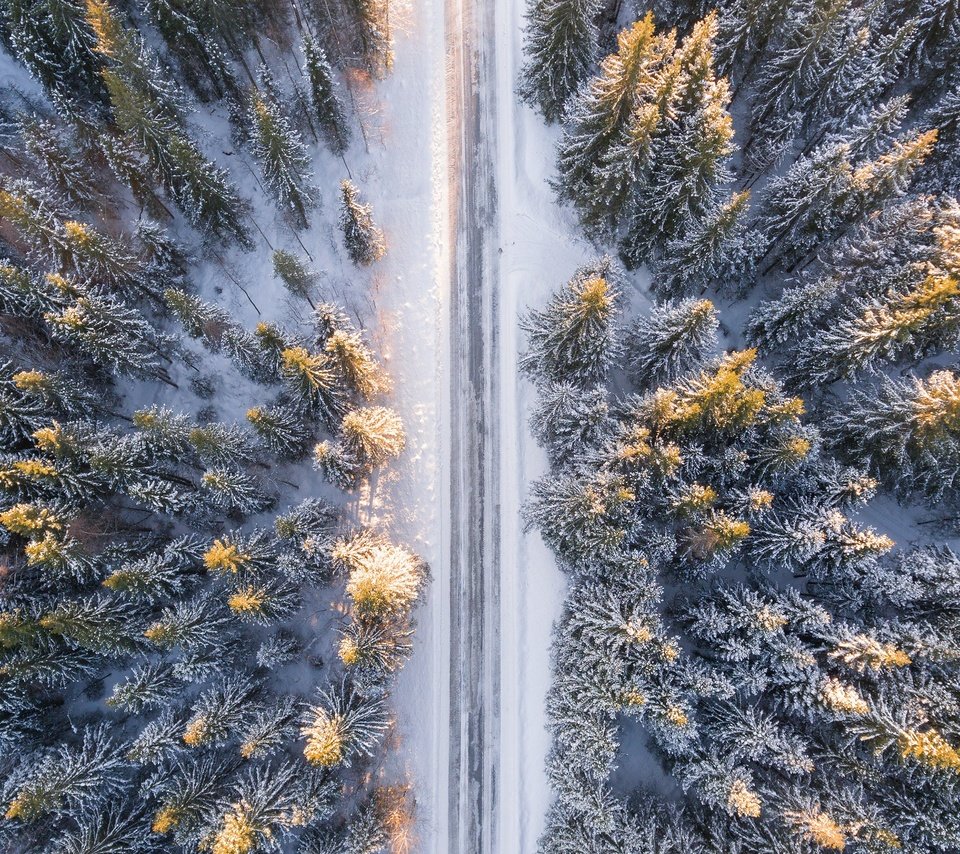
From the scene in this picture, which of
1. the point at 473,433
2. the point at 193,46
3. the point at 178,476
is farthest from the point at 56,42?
the point at 473,433

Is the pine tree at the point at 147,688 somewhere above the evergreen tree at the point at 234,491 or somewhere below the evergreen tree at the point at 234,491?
below

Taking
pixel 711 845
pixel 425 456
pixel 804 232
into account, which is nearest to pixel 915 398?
pixel 804 232

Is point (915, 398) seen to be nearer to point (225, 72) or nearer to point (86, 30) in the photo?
point (225, 72)

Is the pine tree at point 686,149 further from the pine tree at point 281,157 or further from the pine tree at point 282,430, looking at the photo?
the pine tree at point 282,430

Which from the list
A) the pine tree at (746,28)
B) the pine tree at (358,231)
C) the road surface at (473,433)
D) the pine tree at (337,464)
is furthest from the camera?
the pine tree at (358,231)

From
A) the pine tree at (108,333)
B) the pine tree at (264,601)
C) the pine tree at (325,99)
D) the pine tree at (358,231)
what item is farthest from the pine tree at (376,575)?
the pine tree at (325,99)
